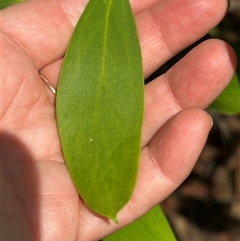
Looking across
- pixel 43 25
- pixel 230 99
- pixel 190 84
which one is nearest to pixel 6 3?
pixel 43 25

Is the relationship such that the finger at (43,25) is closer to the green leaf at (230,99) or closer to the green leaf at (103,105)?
the green leaf at (103,105)

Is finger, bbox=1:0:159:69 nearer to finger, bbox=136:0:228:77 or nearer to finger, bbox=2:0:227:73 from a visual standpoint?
finger, bbox=2:0:227:73

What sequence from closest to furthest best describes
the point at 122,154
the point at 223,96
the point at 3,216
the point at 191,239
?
the point at 3,216 → the point at 122,154 → the point at 223,96 → the point at 191,239

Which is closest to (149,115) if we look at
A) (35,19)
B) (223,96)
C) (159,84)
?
(159,84)

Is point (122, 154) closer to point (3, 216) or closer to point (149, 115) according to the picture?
point (149, 115)

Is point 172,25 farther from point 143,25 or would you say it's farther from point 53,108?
point 53,108

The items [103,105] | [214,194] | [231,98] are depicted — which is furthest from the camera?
[214,194]
